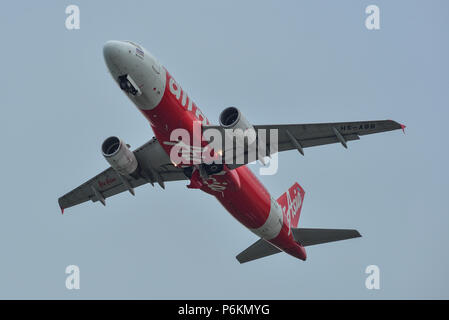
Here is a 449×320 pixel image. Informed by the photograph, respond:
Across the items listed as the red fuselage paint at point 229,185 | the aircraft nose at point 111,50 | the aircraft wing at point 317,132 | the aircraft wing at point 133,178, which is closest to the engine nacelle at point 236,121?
the aircraft wing at point 317,132

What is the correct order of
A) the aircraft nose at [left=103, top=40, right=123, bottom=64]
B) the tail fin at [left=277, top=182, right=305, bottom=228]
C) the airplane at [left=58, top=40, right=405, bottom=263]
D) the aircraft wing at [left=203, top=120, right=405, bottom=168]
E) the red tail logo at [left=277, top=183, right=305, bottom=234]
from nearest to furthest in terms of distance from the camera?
1. the aircraft nose at [left=103, top=40, right=123, bottom=64]
2. the airplane at [left=58, top=40, right=405, bottom=263]
3. the aircraft wing at [left=203, top=120, right=405, bottom=168]
4. the red tail logo at [left=277, top=183, right=305, bottom=234]
5. the tail fin at [left=277, top=182, right=305, bottom=228]

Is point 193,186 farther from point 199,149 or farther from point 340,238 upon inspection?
point 340,238

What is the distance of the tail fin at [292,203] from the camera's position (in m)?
44.8

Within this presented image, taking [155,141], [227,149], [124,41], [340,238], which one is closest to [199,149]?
[227,149]

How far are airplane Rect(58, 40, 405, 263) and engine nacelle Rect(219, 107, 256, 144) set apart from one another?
50 mm

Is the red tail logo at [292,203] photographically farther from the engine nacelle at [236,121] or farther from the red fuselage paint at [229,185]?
the engine nacelle at [236,121]

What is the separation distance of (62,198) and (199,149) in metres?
12.3

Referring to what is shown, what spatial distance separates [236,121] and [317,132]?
4857 millimetres

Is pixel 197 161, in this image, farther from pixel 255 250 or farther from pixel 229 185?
pixel 255 250

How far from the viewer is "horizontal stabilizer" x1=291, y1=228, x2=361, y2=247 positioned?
134ft

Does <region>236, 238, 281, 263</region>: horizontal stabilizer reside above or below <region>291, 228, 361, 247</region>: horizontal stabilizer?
below

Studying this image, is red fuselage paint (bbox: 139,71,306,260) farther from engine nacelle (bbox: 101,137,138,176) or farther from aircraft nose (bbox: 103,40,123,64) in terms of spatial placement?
aircraft nose (bbox: 103,40,123,64)

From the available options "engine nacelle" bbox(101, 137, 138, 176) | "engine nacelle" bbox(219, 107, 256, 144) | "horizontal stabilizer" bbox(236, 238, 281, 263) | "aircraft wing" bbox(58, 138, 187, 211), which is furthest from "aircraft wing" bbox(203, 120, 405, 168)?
"horizontal stabilizer" bbox(236, 238, 281, 263)

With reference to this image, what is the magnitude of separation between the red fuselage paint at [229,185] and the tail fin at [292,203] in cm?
99
